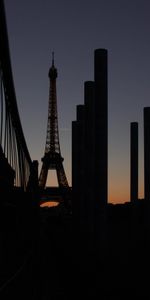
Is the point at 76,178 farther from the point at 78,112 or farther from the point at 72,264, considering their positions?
the point at 72,264

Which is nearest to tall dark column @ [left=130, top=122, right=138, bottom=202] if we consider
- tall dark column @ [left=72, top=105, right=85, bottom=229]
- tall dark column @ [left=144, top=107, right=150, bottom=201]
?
tall dark column @ [left=144, top=107, right=150, bottom=201]

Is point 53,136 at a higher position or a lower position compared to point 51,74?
lower

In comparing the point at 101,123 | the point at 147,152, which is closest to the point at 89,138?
the point at 101,123

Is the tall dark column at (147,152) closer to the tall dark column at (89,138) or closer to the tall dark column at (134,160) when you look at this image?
the tall dark column at (134,160)

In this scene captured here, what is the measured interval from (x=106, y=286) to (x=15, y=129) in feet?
9.68

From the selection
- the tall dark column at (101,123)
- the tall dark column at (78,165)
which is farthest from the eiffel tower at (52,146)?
the tall dark column at (101,123)

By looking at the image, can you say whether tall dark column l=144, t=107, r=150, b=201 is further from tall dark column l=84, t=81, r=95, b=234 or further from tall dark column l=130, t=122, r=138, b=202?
tall dark column l=84, t=81, r=95, b=234

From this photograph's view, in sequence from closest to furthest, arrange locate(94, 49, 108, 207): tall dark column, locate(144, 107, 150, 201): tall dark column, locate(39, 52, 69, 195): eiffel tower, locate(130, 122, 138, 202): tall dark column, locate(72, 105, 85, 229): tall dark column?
locate(94, 49, 108, 207): tall dark column < locate(144, 107, 150, 201): tall dark column < locate(130, 122, 138, 202): tall dark column < locate(72, 105, 85, 229): tall dark column < locate(39, 52, 69, 195): eiffel tower

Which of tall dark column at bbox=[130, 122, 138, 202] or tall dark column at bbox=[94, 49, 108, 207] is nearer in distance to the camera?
tall dark column at bbox=[94, 49, 108, 207]

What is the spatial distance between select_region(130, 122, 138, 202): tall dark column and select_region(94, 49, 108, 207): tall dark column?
32.7 ft

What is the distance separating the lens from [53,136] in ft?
236

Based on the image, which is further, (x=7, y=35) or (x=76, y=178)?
(x=76, y=178)

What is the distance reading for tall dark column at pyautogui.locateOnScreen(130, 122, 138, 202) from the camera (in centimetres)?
2736

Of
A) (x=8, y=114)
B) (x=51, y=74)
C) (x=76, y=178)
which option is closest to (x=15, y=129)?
(x=8, y=114)
